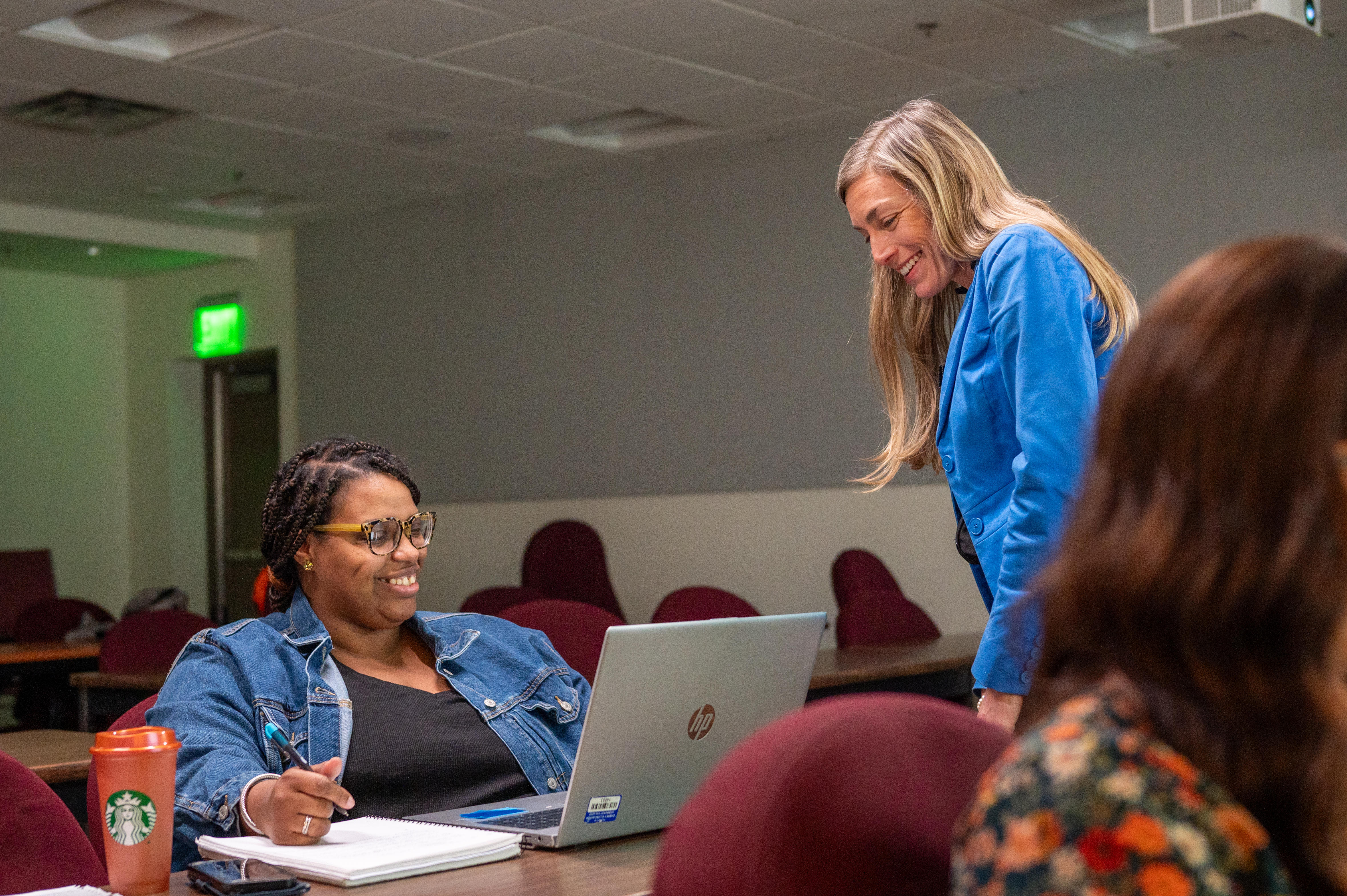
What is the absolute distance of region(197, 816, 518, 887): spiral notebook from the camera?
142 centimetres

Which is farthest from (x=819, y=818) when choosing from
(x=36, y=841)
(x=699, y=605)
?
(x=699, y=605)

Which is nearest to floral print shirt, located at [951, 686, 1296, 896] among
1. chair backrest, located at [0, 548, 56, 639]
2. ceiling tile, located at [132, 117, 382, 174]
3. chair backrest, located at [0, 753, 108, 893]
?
chair backrest, located at [0, 753, 108, 893]

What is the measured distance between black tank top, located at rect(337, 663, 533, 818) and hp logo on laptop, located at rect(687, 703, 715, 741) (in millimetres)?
448

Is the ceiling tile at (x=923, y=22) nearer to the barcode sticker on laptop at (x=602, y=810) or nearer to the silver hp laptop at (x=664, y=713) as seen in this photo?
the silver hp laptop at (x=664, y=713)

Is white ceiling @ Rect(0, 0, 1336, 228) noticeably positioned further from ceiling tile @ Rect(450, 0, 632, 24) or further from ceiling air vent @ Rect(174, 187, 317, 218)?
ceiling air vent @ Rect(174, 187, 317, 218)

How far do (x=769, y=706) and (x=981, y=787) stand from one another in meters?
0.97

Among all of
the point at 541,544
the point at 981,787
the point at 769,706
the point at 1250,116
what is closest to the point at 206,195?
the point at 541,544

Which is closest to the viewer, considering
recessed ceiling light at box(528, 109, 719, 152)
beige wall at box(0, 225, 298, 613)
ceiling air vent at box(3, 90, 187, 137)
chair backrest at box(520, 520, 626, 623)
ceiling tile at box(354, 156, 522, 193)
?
ceiling air vent at box(3, 90, 187, 137)

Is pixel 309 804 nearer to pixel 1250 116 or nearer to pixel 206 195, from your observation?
pixel 1250 116

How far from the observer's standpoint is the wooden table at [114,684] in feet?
12.3

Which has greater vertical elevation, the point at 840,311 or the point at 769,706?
the point at 840,311

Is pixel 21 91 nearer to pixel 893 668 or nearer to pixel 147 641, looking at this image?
pixel 147 641

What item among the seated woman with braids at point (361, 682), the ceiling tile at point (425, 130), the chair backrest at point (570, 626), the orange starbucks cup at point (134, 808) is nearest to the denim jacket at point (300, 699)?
the seated woman with braids at point (361, 682)

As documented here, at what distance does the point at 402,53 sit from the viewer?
544cm
